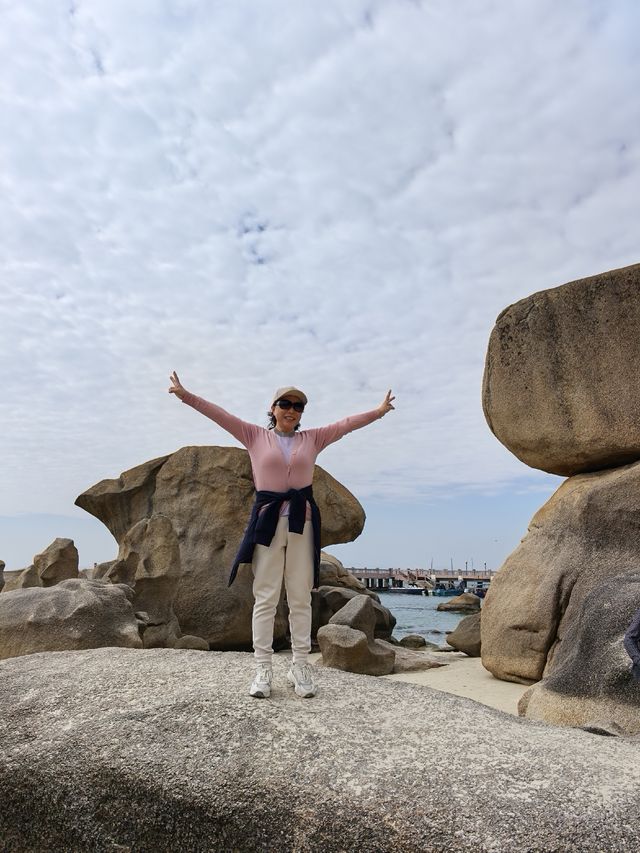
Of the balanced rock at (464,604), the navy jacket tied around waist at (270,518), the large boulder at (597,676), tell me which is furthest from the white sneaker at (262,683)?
the balanced rock at (464,604)

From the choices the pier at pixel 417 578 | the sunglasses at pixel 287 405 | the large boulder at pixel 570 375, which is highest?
the large boulder at pixel 570 375

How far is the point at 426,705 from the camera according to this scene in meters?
4.38

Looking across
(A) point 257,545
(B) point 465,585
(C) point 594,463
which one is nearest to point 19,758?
(A) point 257,545

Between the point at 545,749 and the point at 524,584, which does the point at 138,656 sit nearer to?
the point at 545,749

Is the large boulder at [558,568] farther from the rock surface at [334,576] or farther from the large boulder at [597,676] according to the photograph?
the rock surface at [334,576]

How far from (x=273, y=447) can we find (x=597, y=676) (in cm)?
367

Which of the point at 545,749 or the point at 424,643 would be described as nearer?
the point at 545,749

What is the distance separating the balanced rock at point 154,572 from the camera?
12.5 meters

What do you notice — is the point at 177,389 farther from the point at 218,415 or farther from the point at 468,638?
the point at 468,638

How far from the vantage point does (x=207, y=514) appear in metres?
16.0

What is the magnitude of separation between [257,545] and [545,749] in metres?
2.02

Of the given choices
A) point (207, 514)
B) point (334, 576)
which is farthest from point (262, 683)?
point (334, 576)

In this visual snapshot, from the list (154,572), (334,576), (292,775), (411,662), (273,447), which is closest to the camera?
(292,775)

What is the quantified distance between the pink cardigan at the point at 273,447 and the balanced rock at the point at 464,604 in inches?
1519
